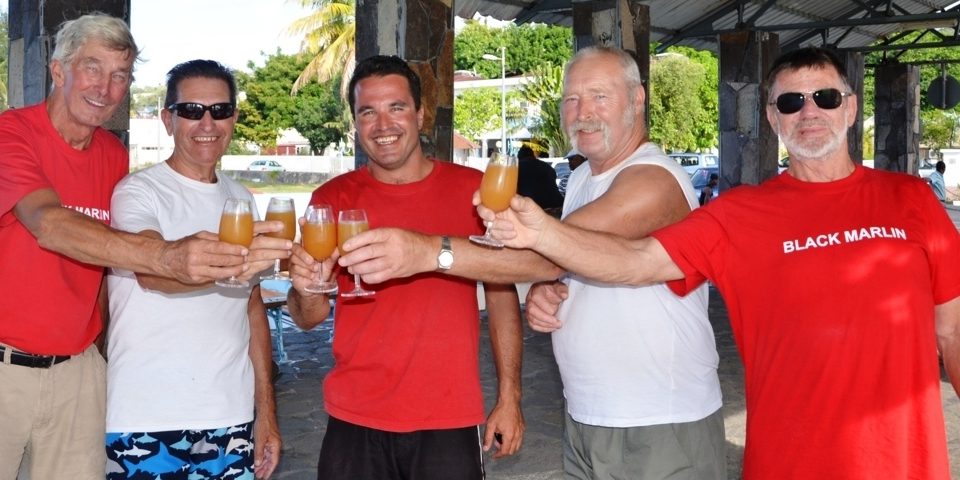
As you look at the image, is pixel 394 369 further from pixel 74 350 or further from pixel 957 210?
pixel 957 210

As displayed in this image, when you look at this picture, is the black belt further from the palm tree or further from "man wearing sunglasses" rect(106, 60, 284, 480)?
the palm tree

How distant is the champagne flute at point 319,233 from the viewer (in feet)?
9.02

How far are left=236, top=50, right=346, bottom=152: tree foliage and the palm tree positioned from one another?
47.0 ft

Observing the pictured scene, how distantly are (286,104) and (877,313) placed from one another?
56939 mm

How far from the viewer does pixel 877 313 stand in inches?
98.8

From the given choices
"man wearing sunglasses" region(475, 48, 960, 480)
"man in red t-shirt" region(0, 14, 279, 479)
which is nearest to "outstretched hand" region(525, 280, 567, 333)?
"man wearing sunglasses" region(475, 48, 960, 480)

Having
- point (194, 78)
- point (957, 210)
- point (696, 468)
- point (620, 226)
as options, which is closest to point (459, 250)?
point (620, 226)

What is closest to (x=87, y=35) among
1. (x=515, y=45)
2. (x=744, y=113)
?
(x=744, y=113)

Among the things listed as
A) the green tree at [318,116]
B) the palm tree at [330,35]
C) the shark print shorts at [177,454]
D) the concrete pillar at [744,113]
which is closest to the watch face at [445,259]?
the shark print shorts at [177,454]

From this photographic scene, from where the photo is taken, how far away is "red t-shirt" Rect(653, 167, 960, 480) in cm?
250

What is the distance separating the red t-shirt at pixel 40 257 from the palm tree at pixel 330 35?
121 ft

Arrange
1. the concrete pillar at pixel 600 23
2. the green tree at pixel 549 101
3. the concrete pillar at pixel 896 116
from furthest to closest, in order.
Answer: the green tree at pixel 549 101 < the concrete pillar at pixel 896 116 < the concrete pillar at pixel 600 23

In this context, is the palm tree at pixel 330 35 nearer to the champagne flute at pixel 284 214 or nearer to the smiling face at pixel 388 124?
the smiling face at pixel 388 124

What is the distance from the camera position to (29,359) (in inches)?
118
